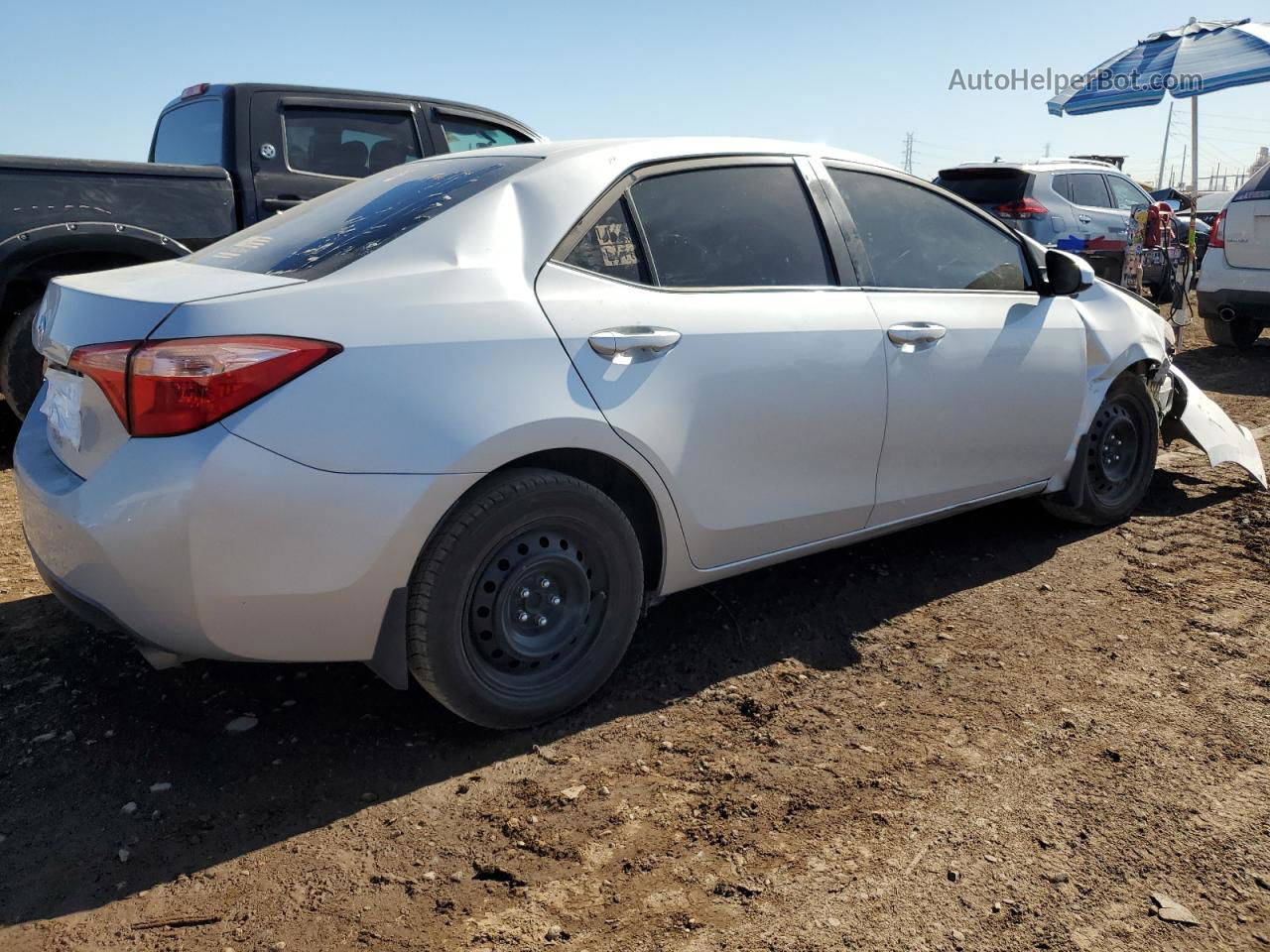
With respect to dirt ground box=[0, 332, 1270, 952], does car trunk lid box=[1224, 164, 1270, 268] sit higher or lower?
higher

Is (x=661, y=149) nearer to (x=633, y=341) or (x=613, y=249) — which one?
(x=613, y=249)

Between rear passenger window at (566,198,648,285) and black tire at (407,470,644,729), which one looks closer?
black tire at (407,470,644,729)

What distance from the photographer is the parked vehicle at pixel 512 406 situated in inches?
96.4

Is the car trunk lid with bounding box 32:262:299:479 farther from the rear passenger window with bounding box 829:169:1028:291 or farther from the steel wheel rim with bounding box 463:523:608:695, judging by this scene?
the rear passenger window with bounding box 829:169:1028:291

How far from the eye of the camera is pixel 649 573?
3.23 metres

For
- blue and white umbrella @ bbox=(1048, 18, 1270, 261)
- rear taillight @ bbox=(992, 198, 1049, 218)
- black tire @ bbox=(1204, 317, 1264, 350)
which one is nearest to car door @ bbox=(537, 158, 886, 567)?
black tire @ bbox=(1204, 317, 1264, 350)

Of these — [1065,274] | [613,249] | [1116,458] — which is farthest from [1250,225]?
[613,249]

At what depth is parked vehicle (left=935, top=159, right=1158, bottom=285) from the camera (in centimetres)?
1235

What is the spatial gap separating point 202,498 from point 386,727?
97cm

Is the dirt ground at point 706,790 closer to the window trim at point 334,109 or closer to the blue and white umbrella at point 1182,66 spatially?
the window trim at point 334,109

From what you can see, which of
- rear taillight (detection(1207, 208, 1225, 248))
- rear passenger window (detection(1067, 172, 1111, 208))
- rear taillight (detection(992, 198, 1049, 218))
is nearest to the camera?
rear taillight (detection(1207, 208, 1225, 248))

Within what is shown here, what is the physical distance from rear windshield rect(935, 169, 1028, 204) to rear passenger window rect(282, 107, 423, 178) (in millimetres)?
7639

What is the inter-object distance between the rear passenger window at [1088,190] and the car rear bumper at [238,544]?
12.3 m

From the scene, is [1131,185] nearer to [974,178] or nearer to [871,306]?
[974,178]
